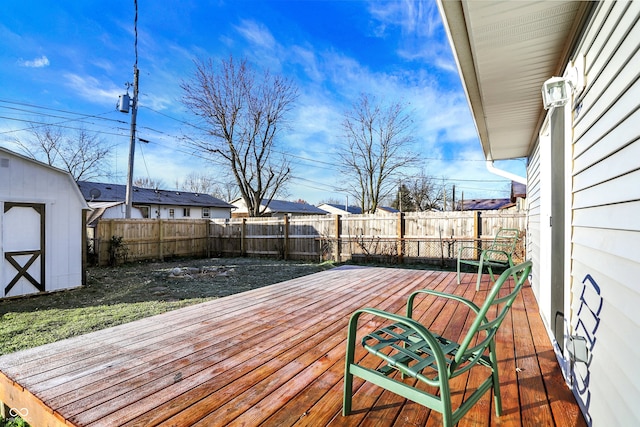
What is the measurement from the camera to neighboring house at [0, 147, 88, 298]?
4.82 m

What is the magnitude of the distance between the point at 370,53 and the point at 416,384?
11405 millimetres

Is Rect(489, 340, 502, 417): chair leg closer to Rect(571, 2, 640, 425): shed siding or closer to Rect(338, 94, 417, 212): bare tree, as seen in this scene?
Rect(571, 2, 640, 425): shed siding

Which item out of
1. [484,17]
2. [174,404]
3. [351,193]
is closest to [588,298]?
[484,17]

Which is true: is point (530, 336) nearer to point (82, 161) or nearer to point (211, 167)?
point (211, 167)

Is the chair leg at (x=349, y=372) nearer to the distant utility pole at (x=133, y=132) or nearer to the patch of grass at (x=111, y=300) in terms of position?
the patch of grass at (x=111, y=300)

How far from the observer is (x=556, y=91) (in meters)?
1.75

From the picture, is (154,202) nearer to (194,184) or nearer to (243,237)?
(243,237)

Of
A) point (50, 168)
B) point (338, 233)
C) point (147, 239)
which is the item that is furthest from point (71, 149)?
point (338, 233)

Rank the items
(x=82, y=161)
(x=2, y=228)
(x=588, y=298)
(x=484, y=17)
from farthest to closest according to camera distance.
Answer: (x=82, y=161), (x=2, y=228), (x=484, y=17), (x=588, y=298)

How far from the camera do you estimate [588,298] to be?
139 centimetres

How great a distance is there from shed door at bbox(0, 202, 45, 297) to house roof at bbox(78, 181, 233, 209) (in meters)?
12.8

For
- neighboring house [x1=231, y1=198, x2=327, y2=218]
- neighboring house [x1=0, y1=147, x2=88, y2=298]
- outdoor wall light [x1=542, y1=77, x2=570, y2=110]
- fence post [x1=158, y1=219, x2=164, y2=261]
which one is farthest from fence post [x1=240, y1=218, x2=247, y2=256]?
neighboring house [x1=231, y1=198, x2=327, y2=218]

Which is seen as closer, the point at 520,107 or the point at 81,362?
the point at 81,362

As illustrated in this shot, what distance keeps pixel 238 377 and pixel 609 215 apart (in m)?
1.97
